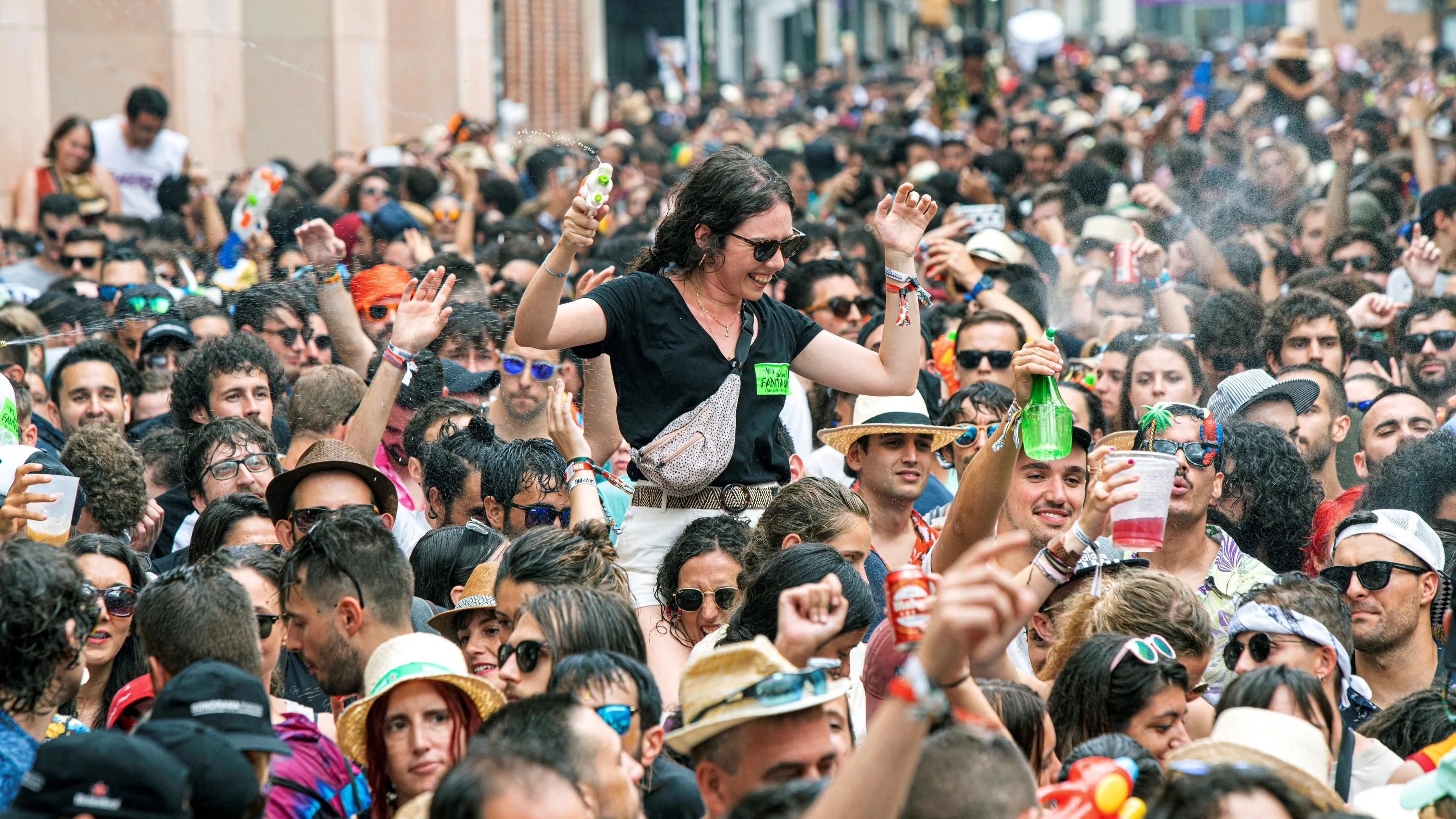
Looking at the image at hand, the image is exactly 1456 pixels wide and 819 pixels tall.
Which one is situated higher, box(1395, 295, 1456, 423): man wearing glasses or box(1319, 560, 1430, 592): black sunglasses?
box(1395, 295, 1456, 423): man wearing glasses

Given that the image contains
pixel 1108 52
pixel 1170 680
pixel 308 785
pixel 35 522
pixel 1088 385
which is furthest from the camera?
pixel 1108 52

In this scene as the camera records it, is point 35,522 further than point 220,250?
No

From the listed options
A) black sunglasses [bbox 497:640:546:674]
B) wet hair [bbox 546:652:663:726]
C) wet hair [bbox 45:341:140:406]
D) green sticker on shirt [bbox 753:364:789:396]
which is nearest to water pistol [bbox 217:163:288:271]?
wet hair [bbox 45:341:140:406]

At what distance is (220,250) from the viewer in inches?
426

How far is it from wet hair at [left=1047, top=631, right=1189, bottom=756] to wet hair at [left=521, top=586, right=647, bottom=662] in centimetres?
106

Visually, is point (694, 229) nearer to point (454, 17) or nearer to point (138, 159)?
point (138, 159)

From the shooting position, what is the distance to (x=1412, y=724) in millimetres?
4395

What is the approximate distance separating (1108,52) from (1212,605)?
3880cm

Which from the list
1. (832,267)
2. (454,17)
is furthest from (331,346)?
(454,17)

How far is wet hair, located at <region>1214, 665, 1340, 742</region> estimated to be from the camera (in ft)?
12.4

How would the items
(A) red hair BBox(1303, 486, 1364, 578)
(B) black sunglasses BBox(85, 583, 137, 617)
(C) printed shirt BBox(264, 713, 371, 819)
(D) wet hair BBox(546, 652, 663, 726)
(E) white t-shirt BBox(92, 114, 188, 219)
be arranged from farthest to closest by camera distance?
(E) white t-shirt BBox(92, 114, 188, 219) < (A) red hair BBox(1303, 486, 1364, 578) < (B) black sunglasses BBox(85, 583, 137, 617) < (D) wet hair BBox(546, 652, 663, 726) < (C) printed shirt BBox(264, 713, 371, 819)

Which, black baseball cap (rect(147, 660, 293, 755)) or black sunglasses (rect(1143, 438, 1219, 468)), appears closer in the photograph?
black baseball cap (rect(147, 660, 293, 755))

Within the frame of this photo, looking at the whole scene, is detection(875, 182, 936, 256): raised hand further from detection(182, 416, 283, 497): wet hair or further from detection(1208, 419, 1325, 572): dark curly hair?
detection(182, 416, 283, 497): wet hair

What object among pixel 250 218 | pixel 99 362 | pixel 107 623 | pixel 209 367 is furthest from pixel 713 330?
pixel 250 218
